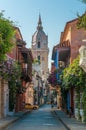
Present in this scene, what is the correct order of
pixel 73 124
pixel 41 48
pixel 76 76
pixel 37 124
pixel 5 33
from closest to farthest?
pixel 5 33, pixel 73 124, pixel 37 124, pixel 76 76, pixel 41 48

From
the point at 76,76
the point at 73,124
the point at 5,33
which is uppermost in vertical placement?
the point at 5,33

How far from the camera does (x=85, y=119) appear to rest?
3469cm

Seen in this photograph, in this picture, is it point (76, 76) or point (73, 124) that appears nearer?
point (73, 124)

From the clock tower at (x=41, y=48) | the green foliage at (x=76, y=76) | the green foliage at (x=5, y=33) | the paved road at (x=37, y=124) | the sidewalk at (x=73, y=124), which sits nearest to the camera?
the green foliage at (x=5, y=33)

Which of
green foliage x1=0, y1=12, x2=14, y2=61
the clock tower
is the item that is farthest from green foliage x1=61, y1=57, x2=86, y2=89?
the clock tower

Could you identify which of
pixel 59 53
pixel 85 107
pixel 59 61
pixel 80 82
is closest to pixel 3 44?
pixel 85 107

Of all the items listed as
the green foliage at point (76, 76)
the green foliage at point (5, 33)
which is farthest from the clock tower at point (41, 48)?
the green foliage at point (5, 33)

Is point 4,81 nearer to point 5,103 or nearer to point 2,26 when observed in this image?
point 5,103

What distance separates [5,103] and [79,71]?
10.4 meters

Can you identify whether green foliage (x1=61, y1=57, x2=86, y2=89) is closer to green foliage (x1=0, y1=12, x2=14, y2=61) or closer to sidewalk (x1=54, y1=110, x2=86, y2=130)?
sidewalk (x1=54, y1=110, x2=86, y2=130)

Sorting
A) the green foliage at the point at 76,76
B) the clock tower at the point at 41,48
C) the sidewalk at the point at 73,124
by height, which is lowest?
the sidewalk at the point at 73,124

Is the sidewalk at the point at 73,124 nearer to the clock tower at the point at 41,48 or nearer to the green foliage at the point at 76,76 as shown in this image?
the green foliage at the point at 76,76

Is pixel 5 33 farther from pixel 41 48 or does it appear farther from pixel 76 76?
pixel 41 48

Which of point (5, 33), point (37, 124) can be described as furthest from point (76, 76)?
point (5, 33)
